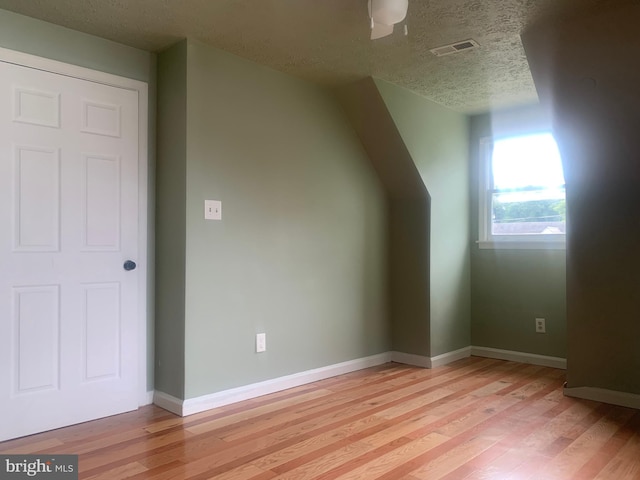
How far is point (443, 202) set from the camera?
13.5ft

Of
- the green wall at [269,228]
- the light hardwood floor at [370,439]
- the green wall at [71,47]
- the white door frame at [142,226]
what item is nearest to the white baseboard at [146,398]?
the white door frame at [142,226]

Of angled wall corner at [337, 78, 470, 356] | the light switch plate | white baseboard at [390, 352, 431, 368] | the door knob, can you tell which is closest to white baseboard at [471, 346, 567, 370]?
angled wall corner at [337, 78, 470, 356]

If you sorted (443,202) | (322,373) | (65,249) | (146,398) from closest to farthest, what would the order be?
(65,249)
(146,398)
(322,373)
(443,202)

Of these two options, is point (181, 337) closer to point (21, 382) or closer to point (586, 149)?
point (21, 382)

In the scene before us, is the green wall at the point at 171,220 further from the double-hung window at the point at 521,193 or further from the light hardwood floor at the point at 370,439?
the double-hung window at the point at 521,193

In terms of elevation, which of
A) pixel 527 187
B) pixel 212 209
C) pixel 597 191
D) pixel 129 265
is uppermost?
pixel 527 187

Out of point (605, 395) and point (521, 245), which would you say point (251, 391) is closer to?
point (605, 395)

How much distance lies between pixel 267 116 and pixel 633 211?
2350 mm

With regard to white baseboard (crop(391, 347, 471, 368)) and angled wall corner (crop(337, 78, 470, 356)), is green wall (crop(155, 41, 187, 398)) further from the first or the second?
white baseboard (crop(391, 347, 471, 368))

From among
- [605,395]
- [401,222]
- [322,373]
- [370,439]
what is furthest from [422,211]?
[370,439]

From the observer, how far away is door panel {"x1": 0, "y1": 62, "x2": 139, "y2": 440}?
2.48 metres

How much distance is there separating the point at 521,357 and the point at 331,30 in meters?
3.07

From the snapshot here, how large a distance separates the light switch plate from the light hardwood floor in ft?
3.73

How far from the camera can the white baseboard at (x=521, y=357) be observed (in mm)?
3980
